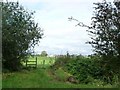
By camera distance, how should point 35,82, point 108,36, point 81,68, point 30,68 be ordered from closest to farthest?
point 108,36
point 35,82
point 81,68
point 30,68

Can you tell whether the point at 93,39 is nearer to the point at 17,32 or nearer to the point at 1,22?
the point at 1,22

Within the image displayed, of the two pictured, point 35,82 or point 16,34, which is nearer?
point 35,82

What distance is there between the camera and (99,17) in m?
9.43

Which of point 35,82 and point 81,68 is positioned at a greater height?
point 81,68

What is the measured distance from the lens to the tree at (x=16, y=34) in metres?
29.6

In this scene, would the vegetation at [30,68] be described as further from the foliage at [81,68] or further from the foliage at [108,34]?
the foliage at [108,34]

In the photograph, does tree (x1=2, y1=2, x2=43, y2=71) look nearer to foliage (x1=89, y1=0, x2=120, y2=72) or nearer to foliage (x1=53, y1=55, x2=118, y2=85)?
foliage (x1=53, y1=55, x2=118, y2=85)

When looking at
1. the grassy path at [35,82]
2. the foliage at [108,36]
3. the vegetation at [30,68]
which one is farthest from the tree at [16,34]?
the foliage at [108,36]

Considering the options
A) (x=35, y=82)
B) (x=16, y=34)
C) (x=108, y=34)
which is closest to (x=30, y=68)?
(x=16, y=34)

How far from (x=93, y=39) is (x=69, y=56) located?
23779 mm

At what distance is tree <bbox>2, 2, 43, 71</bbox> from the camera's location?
2959cm

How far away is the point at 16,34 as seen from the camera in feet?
99.8

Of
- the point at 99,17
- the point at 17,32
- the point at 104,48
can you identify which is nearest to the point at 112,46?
the point at 104,48

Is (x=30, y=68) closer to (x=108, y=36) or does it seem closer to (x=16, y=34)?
(x=16, y=34)
